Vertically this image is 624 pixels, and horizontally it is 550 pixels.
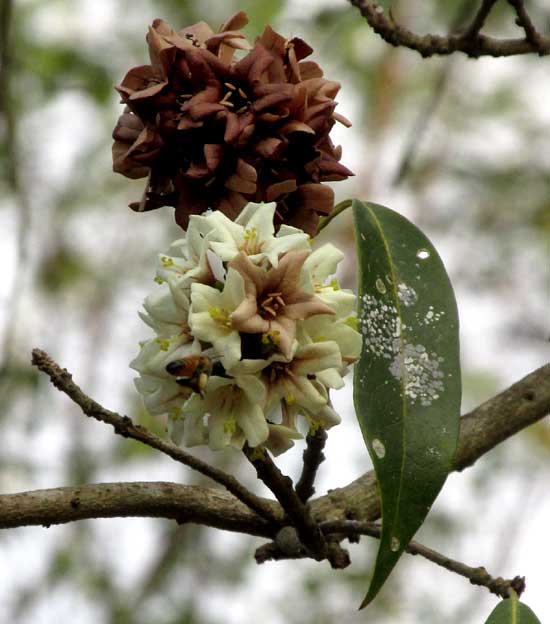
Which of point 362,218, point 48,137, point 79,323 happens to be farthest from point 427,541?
point 362,218

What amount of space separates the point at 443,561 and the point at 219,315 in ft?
1.61

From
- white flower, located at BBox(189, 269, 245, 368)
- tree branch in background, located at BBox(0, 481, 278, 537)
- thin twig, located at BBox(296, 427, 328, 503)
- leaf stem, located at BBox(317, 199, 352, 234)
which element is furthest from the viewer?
leaf stem, located at BBox(317, 199, 352, 234)

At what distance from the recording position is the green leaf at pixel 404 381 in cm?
149

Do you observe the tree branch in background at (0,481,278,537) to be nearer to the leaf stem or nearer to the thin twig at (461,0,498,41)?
the leaf stem

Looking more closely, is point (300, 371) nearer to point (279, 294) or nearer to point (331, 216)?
point (279, 294)

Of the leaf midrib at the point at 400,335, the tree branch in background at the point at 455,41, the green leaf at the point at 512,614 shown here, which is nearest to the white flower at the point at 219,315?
the leaf midrib at the point at 400,335

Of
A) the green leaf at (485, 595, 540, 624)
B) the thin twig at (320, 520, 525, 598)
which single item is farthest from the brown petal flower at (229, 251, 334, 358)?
the green leaf at (485, 595, 540, 624)

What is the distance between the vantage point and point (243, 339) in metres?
1.39

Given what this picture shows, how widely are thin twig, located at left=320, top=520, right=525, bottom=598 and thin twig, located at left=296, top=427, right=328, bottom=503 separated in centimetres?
7

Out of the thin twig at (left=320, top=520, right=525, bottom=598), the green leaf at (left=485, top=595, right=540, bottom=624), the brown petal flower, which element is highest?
the brown petal flower

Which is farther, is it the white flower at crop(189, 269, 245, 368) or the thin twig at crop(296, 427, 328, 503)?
the thin twig at crop(296, 427, 328, 503)

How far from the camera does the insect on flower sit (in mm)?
1341

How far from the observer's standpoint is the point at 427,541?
6684mm

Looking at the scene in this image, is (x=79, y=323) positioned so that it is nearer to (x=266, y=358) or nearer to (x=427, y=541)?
(x=427, y=541)
